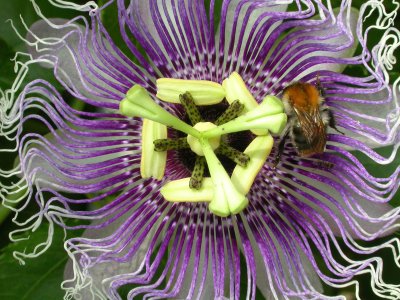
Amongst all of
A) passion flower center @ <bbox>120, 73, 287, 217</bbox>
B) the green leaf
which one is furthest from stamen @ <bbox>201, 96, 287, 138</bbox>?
the green leaf

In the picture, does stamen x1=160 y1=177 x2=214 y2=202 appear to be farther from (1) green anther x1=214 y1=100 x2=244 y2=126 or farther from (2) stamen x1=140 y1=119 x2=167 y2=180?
(1) green anther x1=214 y1=100 x2=244 y2=126

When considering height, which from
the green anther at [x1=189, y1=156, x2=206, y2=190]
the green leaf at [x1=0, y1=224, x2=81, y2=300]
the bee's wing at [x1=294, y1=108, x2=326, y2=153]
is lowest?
the green leaf at [x1=0, y1=224, x2=81, y2=300]

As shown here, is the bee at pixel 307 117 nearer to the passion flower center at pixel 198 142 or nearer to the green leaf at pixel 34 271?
the passion flower center at pixel 198 142

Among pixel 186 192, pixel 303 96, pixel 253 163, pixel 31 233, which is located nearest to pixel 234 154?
pixel 253 163

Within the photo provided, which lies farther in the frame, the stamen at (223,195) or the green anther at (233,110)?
the green anther at (233,110)

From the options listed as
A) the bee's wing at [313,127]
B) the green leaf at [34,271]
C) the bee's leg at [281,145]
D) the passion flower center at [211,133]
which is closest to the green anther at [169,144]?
the passion flower center at [211,133]

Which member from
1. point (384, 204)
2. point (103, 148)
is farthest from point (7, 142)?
point (384, 204)
